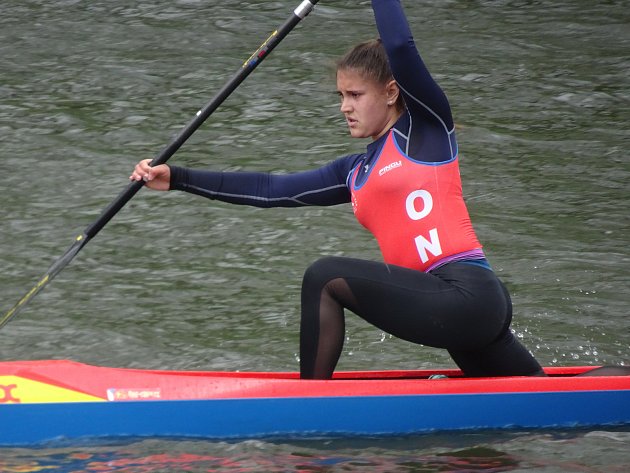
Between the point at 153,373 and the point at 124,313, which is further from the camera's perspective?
the point at 124,313

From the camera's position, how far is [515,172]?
7.60m

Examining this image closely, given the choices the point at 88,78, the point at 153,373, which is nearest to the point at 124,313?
the point at 153,373

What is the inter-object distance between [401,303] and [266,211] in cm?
352

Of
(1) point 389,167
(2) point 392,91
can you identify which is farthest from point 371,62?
(1) point 389,167

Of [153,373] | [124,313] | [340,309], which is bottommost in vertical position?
[124,313]

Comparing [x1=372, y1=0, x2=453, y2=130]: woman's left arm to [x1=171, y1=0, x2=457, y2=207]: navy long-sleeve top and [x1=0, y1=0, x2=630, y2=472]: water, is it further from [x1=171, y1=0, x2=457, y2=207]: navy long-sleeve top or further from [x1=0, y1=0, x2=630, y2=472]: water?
[x1=0, y1=0, x2=630, y2=472]: water

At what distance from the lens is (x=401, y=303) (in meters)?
3.76

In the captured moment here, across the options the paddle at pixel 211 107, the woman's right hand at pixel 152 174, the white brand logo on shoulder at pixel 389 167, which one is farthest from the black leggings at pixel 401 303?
the paddle at pixel 211 107

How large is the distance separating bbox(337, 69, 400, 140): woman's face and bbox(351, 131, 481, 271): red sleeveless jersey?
0.22ft

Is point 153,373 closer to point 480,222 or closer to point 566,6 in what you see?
point 480,222

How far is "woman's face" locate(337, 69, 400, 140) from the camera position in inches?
152

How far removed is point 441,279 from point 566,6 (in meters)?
7.64

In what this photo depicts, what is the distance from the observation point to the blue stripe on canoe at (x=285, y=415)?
13.0ft

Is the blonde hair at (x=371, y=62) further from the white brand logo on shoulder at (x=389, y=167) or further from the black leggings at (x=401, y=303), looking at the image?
the black leggings at (x=401, y=303)
